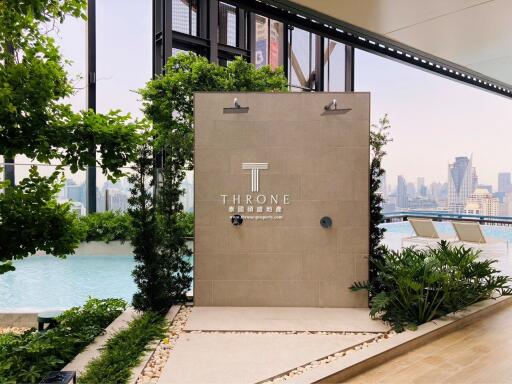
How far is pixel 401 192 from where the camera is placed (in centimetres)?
1254

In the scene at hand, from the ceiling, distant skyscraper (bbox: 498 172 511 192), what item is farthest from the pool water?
distant skyscraper (bbox: 498 172 511 192)

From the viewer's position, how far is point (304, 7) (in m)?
1.78

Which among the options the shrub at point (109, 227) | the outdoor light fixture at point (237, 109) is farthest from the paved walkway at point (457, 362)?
the shrub at point (109, 227)

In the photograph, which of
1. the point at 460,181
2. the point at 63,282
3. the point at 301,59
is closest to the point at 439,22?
the point at 63,282

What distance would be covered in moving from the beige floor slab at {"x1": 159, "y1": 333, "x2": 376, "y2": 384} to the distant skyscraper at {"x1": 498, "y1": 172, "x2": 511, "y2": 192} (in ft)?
36.5

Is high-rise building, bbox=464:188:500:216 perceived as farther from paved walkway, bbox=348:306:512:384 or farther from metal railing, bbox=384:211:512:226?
paved walkway, bbox=348:306:512:384

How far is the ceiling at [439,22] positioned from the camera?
1714 millimetres

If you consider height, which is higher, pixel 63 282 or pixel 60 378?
pixel 60 378

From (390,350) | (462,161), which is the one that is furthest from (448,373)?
(462,161)

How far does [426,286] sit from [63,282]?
6.79m

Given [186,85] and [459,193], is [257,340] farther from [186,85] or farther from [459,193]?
[459,193]

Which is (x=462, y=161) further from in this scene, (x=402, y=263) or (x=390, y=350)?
(x=390, y=350)

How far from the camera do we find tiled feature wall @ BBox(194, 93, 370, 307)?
17.1ft

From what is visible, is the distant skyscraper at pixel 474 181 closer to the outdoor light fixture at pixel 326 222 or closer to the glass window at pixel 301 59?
the glass window at pixel 301 59
